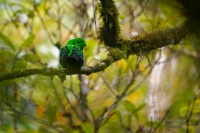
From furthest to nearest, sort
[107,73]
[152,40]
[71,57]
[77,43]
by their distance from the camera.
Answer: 1. [107,73]
2. [152,40]
3. [77,43]
4. [71,57]

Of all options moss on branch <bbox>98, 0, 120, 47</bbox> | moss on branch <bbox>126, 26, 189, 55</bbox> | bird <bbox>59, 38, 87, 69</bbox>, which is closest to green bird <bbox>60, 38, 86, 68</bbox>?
bird <bbox>59, 38, 87, 69</bbox>

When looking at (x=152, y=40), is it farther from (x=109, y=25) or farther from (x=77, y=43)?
(x=77, y=43)

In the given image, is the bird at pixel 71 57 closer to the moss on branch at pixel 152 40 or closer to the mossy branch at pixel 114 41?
the mossy branch at pixel 114 41

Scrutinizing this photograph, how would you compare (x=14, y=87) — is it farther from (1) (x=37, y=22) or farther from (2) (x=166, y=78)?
(1) (x=37, y=22)

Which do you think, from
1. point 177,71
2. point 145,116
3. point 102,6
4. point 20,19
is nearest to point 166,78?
point 177,71

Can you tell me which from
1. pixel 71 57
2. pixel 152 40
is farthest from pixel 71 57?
pixel 152 40

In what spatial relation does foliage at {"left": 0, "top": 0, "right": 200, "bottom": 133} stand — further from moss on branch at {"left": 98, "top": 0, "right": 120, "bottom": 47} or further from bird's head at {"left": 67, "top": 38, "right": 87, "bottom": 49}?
bird's head at {"left": 67, "top": 38, "right": 87, "bottom": 49}

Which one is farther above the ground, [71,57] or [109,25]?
[109,25]

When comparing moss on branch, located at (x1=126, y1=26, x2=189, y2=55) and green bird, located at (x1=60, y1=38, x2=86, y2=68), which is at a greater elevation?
moss on branch, located at (x1=126, y1=26, x2=189, y2=55)

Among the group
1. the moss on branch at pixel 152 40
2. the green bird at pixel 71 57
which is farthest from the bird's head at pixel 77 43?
the moss on branch at pixel 152 40

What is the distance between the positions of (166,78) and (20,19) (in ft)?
7.55

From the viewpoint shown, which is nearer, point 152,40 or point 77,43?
point 77,43

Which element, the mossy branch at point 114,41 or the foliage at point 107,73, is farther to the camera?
the foliage at point 107,73

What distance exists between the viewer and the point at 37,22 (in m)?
6.13
